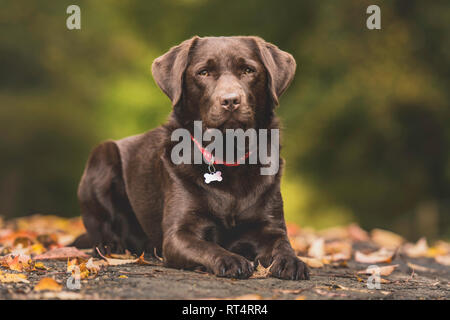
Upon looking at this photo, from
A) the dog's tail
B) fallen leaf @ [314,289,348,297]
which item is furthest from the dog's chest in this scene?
the dog's tail

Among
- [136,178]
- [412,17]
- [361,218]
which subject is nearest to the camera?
[136,178]

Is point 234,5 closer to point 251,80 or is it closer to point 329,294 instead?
point 251,80

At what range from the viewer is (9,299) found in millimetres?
2760

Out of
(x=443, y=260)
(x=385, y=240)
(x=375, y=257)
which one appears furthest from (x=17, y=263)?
(x=385, y=240)

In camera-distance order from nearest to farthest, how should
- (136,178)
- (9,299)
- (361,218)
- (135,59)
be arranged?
(9,299) → (136,178) → (361,218) → (135,59)

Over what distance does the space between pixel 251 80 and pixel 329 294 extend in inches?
63.8

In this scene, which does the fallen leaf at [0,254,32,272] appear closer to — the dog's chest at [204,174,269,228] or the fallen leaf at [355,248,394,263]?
the dog's chest at [204,174,269,228]

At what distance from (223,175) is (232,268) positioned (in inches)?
34.8

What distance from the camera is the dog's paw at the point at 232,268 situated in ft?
11.0

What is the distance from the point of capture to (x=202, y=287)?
10.0 ft

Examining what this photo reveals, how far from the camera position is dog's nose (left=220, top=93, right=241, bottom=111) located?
368 centimetres

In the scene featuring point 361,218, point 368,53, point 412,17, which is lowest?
point 361,218

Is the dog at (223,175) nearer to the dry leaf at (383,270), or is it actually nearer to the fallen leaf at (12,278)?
the dry leaf at (383,270)

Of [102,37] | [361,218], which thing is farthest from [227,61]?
[102,37]
